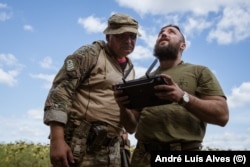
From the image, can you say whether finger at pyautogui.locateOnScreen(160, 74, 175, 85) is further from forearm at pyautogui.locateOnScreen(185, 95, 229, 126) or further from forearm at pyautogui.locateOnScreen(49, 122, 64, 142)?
forearm at pyautogui.locateOnScreen(49, 122, 64, 142)

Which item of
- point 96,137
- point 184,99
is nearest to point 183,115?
point 184,99

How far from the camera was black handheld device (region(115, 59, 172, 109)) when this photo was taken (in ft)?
11.3

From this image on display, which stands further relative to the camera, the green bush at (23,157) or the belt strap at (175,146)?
the green bush at (23,157)

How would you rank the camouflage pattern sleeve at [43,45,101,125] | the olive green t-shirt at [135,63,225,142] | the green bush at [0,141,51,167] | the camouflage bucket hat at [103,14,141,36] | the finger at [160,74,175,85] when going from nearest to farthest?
1. the finger at [160,74,175,85]
2. the olive green t-shirt at [135,63,225,142]
3. the camouflage pattern sleeve at [43,45,101,125]
4. the camouflage bucket hat at [103,14,141,36]
5. the green bush at [0,141,51,167]

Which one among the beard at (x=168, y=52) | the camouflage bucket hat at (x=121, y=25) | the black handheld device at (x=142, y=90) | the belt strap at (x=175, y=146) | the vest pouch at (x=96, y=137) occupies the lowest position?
the belt strap at (x=175, y=146)

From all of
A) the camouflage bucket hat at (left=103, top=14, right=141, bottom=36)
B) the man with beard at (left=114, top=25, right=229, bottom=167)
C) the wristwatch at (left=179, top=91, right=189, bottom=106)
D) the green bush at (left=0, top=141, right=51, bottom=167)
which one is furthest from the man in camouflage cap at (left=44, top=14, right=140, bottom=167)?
the green bush at (left=0, top=141, right=51, bottom=167)

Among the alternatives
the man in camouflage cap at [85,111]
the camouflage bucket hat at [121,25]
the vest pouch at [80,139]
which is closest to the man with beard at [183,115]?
the man in camouflage cap at [85,111]

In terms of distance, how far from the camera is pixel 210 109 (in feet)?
12.0

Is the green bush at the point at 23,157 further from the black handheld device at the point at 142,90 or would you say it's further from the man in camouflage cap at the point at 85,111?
the black handheld device at the point at 142,90

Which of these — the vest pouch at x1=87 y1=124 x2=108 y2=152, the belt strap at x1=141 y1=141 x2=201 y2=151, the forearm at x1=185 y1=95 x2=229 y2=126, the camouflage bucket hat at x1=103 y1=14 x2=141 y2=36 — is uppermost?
the camouflage bucket hat at x1=103 y1=14 x2=141 y2=36

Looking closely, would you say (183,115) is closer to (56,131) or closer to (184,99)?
(184,99)

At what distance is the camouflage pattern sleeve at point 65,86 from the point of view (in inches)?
158

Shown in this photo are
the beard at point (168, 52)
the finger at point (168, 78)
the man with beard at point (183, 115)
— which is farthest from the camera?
the beard at point (168, 52)

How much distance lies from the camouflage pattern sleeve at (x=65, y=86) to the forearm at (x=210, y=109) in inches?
47.9
